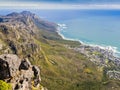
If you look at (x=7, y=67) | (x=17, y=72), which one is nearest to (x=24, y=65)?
(x=17, y=72)

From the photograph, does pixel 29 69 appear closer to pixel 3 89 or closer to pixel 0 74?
pixel 0 74

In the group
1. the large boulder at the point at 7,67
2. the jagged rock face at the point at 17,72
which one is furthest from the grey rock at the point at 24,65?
the large boulder at the point at 7,67

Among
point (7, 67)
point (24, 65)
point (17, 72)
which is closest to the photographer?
point (7, 67)

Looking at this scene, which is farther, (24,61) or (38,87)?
(38,87)

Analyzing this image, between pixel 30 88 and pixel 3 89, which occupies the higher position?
pixel 3 89

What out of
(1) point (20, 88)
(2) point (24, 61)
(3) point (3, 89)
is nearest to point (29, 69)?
(2) point (24, 61)

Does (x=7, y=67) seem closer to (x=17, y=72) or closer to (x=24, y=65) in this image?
(x=17, y=72)

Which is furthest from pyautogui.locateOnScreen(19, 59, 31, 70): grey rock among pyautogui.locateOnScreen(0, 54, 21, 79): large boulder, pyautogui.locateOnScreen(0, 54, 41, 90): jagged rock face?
pyautogui.locateOnScreen(0, 54, 21, 79): large boulder

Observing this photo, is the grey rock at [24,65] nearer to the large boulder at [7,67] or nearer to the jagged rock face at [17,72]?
the jagged rock face at [17,72]
